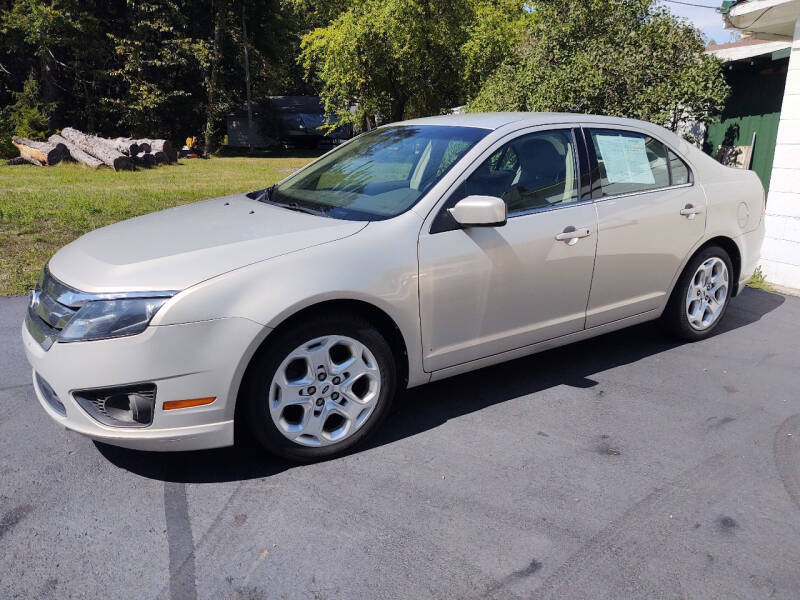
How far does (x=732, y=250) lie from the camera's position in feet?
17.2

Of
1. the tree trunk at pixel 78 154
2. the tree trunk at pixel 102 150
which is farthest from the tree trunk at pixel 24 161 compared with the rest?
the tree trunk at pixel 102 150

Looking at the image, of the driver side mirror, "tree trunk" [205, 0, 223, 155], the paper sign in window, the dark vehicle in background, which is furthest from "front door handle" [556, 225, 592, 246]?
the dark vehicle in background

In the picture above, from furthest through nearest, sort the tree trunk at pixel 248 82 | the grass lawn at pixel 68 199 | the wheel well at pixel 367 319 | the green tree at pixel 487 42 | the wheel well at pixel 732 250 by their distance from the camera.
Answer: the tree trunk at pixel 248 82, the green tree at pixel 487 42, the grass lawn at pixel 68 199, the wheel well at pixel 732 250, the wheel well at pixel 367 319

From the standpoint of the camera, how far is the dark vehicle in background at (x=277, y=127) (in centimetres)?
3653

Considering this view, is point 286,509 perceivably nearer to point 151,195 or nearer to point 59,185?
point 151,195

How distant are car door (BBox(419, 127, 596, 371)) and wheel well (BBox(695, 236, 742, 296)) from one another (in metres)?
1.38

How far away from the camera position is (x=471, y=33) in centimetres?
1755

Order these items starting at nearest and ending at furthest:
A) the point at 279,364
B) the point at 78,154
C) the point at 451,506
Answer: the point at 451,506
the point at 279,364
the point at 78,154

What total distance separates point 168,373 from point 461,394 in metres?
1.95

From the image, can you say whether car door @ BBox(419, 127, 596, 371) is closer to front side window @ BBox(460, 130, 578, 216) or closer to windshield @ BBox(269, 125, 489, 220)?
front side window @ BBox(460, 130, 578, 216)

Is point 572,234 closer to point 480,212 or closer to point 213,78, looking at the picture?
point 480,212

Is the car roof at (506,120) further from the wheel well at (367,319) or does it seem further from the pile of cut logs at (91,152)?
the pile of cut logs at (91,152)

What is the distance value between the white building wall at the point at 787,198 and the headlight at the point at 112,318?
21.7ft

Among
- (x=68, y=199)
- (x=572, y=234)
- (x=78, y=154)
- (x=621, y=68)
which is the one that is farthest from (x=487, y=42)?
(x=572, y=234)
